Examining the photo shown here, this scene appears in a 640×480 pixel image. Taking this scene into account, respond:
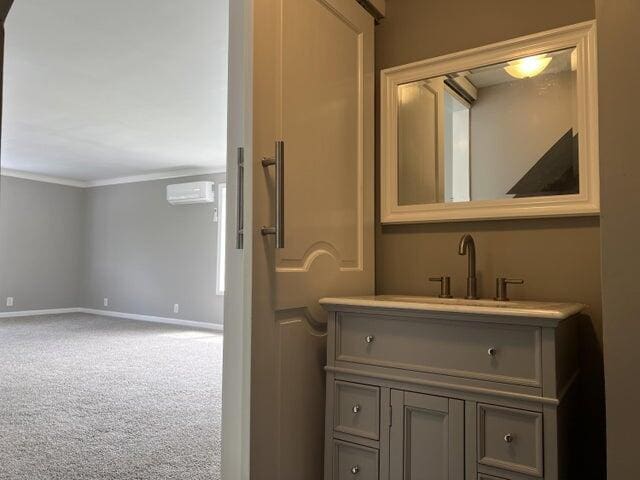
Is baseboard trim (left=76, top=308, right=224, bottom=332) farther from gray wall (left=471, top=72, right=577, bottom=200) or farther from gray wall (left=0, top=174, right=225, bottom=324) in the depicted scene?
gray wall (left=471, top=72, right=577, bottom=200)

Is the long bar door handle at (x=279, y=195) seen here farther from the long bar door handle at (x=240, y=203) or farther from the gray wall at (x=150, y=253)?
the gray wall at (x=150, y=253)

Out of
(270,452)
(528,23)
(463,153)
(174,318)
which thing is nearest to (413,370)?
(270,452)

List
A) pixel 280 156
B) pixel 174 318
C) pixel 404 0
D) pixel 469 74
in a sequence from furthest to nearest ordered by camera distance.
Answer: pixel 174 318
pixel 404 0
pixel 469 74
pixel 280 156

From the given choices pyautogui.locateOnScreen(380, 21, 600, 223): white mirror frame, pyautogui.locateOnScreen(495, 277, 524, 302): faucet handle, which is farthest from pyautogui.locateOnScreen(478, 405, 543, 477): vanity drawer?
pyautogui.locateOnScreen(380, 21, 600, 223): white mirror frame

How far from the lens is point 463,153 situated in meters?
2.03

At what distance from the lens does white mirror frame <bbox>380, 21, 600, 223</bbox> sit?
1.75m

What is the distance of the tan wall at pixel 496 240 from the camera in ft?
5.70

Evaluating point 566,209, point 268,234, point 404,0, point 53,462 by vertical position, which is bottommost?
point 53,462

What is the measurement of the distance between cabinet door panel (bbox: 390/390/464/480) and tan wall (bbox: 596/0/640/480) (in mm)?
425

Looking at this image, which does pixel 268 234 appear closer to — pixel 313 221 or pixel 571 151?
pixel 313 221

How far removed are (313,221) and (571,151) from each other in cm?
101

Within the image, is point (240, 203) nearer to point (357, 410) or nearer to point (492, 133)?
point (357, 410)

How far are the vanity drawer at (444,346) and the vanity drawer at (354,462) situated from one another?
0.29 metres

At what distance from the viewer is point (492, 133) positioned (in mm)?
1979
